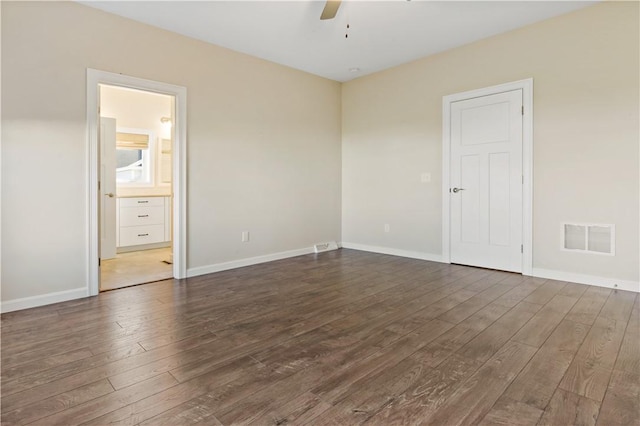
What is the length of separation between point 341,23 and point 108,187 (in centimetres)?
401

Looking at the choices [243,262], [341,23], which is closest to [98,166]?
[243,262]

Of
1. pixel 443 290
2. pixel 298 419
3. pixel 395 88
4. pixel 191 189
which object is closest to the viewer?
pixel 298 419

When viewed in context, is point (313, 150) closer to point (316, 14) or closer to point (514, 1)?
point (316, 14)

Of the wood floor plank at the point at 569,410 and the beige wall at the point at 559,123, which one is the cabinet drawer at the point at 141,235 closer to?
the beige wall at the point at 559,123

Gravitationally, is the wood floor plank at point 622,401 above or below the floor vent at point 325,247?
below

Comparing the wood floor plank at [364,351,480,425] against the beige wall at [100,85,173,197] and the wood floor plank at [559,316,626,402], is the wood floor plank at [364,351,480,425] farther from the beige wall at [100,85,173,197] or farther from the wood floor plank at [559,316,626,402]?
the beige wall at [100,85,173,197]

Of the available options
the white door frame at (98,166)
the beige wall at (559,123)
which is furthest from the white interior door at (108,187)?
the beige wall at (559,123)

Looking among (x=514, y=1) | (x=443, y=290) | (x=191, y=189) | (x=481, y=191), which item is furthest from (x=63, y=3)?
(x=481, y=191)

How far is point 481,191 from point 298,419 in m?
3.63

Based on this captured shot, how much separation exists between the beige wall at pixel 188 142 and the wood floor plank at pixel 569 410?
3523mm

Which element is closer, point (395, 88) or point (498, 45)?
point (498, 45)

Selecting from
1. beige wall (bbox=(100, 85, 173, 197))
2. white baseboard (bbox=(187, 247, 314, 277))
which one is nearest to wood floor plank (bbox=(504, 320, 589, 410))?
white baseboard (bbox=(187, 247, 314, 277))

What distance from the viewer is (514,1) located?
327 cm

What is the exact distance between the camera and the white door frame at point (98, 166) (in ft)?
10.7
